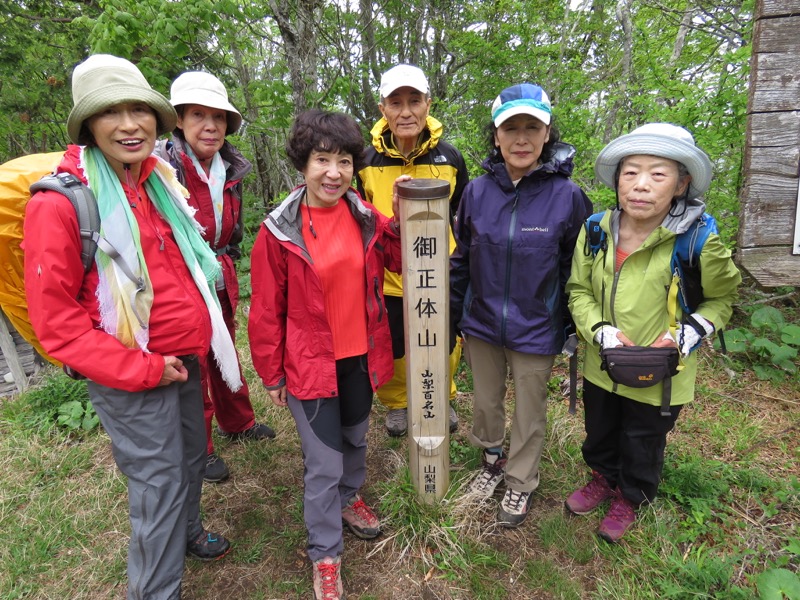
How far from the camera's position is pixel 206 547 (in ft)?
8.77

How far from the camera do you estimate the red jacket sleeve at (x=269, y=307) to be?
7.36ft

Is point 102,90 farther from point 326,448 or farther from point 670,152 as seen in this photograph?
point 670,152

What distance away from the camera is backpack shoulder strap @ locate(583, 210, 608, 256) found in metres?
2.36

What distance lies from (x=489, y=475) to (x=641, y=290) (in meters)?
1.59

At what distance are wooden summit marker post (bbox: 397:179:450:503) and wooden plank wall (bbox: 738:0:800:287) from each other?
134 cm

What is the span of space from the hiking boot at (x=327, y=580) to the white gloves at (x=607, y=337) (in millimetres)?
1756

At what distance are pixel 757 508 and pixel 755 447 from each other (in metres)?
0.64

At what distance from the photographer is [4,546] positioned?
9.15 ft

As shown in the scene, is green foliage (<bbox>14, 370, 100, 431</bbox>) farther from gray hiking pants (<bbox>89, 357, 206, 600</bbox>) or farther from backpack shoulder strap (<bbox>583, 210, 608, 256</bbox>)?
backpack shoulder strap (<bbox>583, 210, 608, 256</bbox>)

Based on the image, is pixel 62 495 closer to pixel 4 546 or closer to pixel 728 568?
pixel 4 546

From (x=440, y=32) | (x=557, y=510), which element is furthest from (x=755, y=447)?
(x=440, y=32)

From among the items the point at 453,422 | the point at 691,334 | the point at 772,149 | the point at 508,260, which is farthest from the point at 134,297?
the point at 772,149

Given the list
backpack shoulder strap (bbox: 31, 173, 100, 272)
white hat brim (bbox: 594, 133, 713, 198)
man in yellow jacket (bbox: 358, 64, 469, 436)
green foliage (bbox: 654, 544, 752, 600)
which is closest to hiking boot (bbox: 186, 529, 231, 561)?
man in yellow jacket (bbox: 358, 64, 469, 436)

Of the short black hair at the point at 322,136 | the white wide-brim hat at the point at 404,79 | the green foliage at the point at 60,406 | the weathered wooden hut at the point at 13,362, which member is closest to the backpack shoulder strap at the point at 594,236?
the short black hair at the point at 322,136
